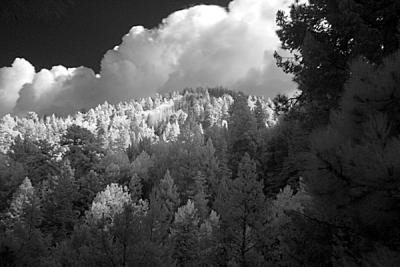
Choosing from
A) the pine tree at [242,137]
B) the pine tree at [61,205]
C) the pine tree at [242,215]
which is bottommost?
the pine tree at [242,215]

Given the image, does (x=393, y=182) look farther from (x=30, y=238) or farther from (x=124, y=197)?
(x=124, y=197)

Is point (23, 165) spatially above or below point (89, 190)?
above

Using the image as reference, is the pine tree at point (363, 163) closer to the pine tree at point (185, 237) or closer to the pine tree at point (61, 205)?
the pine tree at point (185, 237)

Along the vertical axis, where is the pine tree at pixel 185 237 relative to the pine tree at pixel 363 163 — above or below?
above

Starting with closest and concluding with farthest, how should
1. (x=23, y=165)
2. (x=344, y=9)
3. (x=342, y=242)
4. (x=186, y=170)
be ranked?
(x=342, y=242) < (x=344, y=9) < (x=23, y=165) < (x=186, y=170)

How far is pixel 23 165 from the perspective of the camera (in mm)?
50250

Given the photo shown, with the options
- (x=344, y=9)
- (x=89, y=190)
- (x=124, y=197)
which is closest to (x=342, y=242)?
(x=344, y=9)

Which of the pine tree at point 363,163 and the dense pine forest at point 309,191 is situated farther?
the dense pine forest at point 309,191

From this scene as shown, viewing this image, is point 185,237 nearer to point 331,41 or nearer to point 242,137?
point 331,41

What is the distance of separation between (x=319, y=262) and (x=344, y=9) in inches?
218

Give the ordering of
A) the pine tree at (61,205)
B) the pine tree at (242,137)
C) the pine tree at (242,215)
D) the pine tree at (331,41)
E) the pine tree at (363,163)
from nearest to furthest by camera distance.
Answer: the pine tree at (363,163)
the pine tree at (331,41)
the pine tree at (242,215)
the pine tree at (61,205)
the pine tree at (242,137)

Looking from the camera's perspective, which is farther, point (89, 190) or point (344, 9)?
point (89, 190)

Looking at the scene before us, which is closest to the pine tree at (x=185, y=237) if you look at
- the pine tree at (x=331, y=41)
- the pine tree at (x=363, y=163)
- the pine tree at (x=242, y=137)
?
the pine tree at (x=331, y=41)

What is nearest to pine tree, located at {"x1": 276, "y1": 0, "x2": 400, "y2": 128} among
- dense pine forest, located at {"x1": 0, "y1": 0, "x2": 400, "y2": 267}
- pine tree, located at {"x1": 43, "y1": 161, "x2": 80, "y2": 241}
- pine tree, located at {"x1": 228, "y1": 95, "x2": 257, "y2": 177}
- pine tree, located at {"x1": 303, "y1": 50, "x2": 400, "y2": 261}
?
dense pine forest, located at {"x1": 0, "y1": 0, "x2": 400, "y2": 267}
